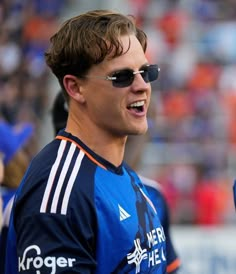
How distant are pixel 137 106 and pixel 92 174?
271mm

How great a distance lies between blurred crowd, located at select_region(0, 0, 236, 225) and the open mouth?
6780mm

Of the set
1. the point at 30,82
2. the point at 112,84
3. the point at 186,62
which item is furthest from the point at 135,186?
the point at 186,62

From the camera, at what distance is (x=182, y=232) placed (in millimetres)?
9281

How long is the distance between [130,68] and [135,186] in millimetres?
457

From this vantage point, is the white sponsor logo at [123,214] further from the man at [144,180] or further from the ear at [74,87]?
the man at [144,180]

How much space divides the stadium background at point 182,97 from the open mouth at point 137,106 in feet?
19.2

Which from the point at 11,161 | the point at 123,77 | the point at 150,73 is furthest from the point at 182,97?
the point at 123,77

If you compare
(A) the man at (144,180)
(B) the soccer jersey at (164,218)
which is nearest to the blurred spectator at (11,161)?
(A) the man at (144,180)

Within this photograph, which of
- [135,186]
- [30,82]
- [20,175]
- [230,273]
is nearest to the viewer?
[135,186]

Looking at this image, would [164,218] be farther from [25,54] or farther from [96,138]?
[25,54]

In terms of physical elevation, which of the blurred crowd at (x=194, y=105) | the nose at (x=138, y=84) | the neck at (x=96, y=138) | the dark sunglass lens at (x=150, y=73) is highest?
the blurred crowd at (x=194, y=105)

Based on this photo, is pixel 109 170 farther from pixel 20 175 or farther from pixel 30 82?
pixel 30 82

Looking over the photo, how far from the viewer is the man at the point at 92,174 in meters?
2.67

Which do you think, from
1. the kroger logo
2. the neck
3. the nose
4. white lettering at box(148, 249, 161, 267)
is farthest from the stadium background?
the kroger logo
